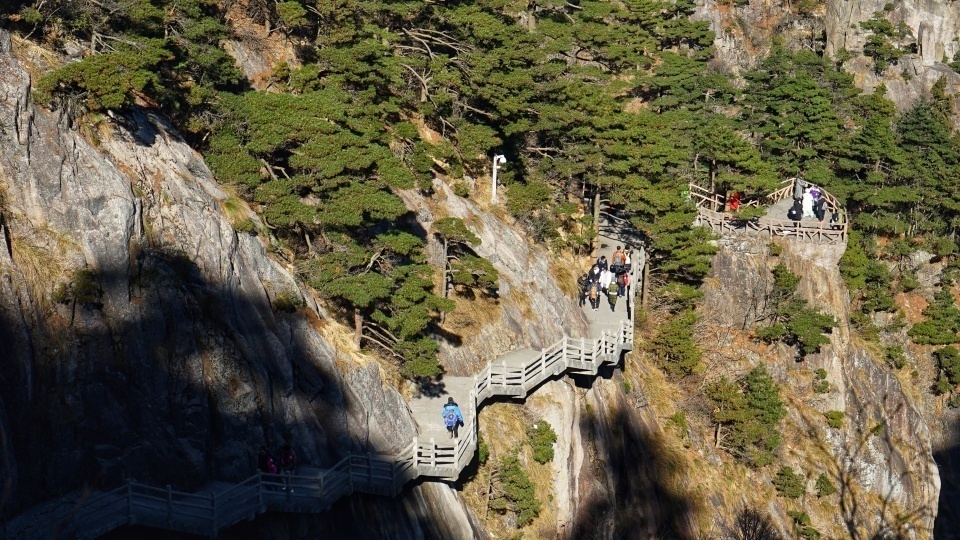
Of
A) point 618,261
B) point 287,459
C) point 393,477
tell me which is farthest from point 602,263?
point 287,459

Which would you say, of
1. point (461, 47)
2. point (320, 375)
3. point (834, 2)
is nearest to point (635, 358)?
point (461, 47)

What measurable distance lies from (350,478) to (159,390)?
516 centimetres

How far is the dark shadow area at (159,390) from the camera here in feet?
66.4

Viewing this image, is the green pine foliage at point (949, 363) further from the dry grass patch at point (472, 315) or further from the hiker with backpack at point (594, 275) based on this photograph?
the dry grass patch at point (472, 315)

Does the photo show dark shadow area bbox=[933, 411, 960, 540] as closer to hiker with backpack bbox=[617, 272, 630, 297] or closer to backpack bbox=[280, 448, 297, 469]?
hiker with backpack bbox=[617, 272, 630, 297]

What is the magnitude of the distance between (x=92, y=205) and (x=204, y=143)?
27.3 ft

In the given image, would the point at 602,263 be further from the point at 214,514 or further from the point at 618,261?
the point at 214,514

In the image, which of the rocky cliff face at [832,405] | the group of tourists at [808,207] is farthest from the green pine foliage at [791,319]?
the group of tourists at [808,207]

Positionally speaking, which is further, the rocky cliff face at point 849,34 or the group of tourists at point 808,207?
the rocky cliff face at point 849,34

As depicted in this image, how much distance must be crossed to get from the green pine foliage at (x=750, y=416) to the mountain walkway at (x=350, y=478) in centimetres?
786

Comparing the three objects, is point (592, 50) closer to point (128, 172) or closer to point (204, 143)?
point (204, 143)

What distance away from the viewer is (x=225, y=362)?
23828 mm

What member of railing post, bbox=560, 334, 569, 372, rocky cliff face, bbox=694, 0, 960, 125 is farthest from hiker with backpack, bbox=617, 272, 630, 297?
rocky cliff face, bbox=694, 0, 960, 125

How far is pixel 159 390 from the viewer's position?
22.2m
